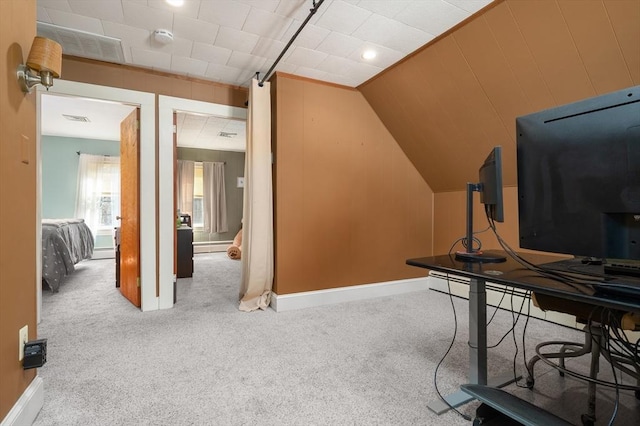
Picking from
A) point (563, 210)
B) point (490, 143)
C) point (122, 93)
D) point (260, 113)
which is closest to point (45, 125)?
point (122, 93)

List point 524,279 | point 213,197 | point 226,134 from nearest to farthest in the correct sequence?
point 524,279 < point 226,134 < point 213,197

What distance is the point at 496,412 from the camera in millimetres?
1447

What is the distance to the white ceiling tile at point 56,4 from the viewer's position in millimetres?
2024

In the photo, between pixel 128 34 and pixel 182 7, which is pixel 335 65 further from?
pixel 128 34

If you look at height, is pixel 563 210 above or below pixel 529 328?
above

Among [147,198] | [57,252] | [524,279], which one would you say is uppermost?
[147,198]

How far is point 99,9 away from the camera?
2113mm

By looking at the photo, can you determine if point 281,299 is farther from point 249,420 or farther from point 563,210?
point 563,210

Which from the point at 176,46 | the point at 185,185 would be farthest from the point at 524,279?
the point at 185,185

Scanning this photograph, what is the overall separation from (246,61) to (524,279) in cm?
284

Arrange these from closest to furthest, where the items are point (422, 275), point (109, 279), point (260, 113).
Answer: point (260, 113)
point (422, 275)
point (109, 279)

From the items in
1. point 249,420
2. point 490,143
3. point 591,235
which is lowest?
point 249,420

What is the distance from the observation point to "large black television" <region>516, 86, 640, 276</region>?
2.67 ft

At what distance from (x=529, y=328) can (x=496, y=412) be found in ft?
4.95
